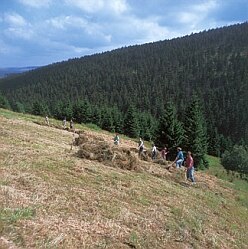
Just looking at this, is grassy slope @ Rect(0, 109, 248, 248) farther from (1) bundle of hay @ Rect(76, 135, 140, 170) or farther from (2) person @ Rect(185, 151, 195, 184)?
(2) person @ Rect(185, 151, 195, 184)

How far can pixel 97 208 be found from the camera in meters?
13.1

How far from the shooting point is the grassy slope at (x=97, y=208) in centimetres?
1055

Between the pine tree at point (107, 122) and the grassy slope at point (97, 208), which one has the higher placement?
the grassy slope at point (97, 208)

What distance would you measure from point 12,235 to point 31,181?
4.75m

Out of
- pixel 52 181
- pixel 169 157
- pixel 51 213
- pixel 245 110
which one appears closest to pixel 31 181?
pixel 52 181

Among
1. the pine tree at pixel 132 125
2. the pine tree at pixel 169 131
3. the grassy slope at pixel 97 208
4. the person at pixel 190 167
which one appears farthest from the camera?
the pine tree at pixel 132 125

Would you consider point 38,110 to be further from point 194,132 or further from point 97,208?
point 97,208

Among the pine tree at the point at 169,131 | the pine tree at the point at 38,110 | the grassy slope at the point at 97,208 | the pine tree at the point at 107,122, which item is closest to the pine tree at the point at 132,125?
the pine tree at the point at 107,122

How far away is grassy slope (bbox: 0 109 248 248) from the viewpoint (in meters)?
10.5

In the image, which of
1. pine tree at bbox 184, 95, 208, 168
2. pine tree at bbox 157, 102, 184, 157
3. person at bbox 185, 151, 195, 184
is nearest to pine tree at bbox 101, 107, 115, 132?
pine tree at bbox 184, 95, 208, 168

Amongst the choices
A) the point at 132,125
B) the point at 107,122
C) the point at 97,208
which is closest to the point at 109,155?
the point at 97,208

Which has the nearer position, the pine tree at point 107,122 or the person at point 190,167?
the person at point 190,167

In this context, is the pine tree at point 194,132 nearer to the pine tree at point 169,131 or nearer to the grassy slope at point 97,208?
the pine tree at point 169,131

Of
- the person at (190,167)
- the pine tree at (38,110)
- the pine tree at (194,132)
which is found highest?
the person at (190,167)
